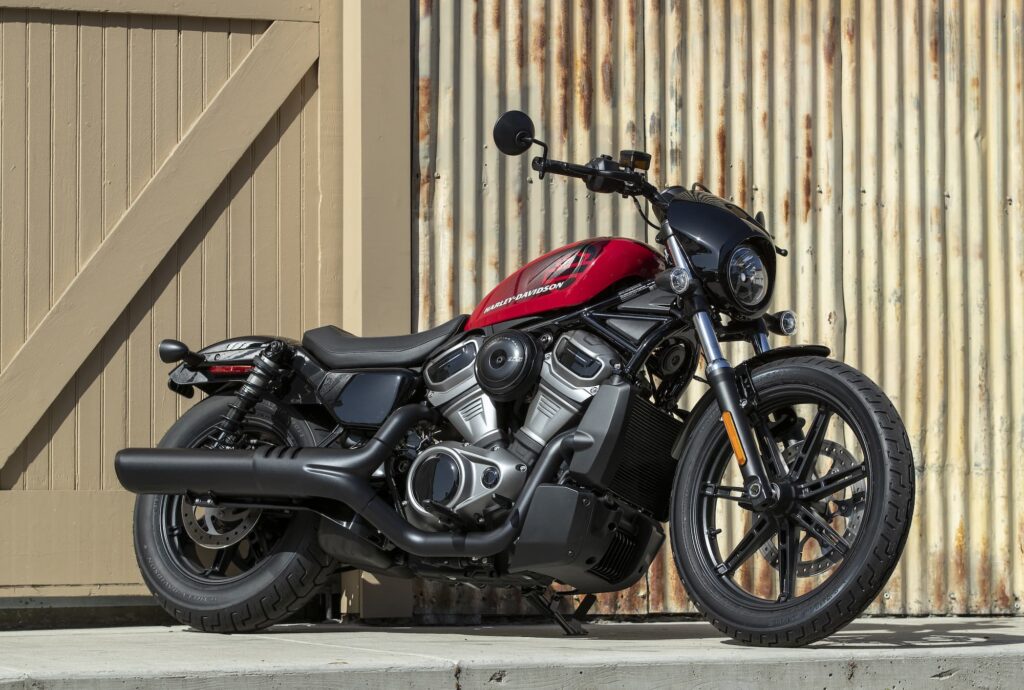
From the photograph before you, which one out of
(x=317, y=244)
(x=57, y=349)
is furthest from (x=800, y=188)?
(x=57, y=349)

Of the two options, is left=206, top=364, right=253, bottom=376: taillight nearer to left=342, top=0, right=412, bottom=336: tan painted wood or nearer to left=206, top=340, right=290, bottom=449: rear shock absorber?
left=206, top=340, right=290, bottom=449: rear shock absorber

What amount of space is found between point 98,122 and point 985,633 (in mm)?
3965

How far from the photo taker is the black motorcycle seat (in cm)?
495

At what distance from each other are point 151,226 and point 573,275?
79.0 inches

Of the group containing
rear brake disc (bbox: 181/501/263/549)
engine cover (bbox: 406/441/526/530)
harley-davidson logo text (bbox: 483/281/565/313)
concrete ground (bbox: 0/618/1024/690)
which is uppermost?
harley-davidson logo text (bbox: 483/281/565/313)

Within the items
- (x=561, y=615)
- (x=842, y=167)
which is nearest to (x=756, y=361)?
(x=561, y=615)

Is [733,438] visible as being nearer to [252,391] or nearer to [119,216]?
[252,391]

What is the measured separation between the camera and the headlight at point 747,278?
14.3ft

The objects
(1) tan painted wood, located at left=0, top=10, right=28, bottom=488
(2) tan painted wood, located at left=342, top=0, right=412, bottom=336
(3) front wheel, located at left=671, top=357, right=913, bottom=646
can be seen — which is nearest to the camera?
(3) front wheel, located at left=671, top=357, right=913, bottom=646

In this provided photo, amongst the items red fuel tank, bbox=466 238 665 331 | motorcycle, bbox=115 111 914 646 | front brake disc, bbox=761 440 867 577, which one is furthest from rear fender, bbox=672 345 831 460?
red fuel tank, bbox=466 238 665 331

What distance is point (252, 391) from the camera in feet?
16.5

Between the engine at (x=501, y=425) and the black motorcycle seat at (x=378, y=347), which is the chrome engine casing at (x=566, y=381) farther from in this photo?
the black motorcycle seat at (x=378, y=347)

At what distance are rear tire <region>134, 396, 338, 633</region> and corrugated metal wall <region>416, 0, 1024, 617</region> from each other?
1.31 m

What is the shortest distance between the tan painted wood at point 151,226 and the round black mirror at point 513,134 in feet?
5.57
